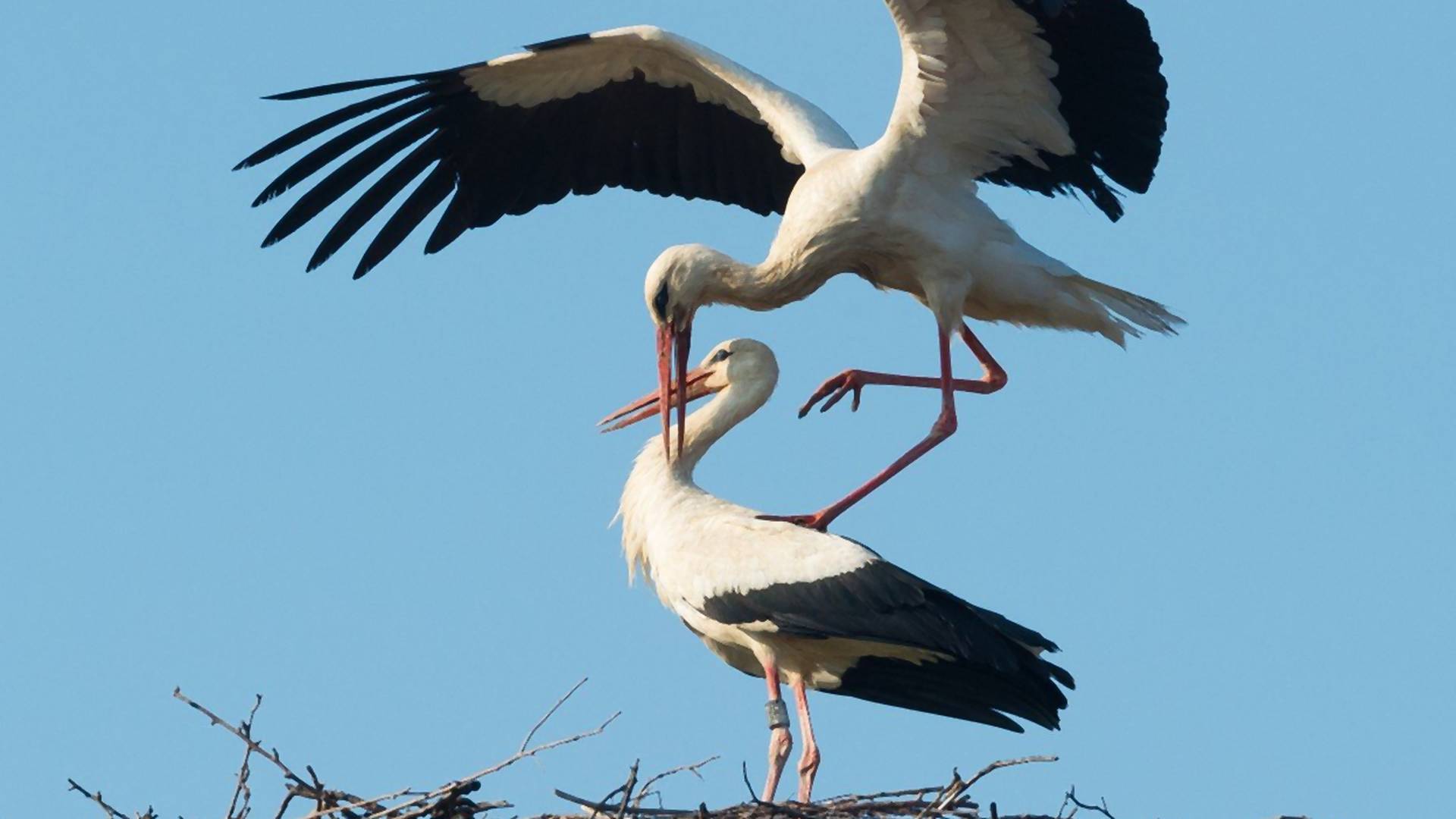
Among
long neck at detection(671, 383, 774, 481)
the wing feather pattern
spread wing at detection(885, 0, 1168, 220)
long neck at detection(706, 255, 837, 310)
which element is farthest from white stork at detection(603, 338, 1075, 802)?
spread wing at detection(885, 0, 1168, 220)

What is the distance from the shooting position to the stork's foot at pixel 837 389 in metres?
10.5

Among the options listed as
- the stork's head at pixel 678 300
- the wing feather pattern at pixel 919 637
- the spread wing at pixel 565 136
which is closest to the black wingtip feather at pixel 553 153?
the spread wing at pixel 565 136

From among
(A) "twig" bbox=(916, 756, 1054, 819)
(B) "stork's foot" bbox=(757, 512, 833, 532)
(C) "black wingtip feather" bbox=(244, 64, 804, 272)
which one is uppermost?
(C) "black wingtip feather" bbox=(244, 64, 804, 272)

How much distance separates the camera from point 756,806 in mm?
8266

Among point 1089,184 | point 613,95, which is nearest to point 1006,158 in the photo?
point 1089,184

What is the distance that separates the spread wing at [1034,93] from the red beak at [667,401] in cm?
126

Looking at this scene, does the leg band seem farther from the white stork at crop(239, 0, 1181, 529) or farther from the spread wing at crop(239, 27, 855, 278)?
the spread wing at crop(239, 27, 855, 278)

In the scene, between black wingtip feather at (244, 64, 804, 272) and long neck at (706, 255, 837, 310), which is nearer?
long neck at (706, 255, 837, 310)

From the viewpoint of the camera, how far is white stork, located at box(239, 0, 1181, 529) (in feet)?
32.5

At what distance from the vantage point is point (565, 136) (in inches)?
451

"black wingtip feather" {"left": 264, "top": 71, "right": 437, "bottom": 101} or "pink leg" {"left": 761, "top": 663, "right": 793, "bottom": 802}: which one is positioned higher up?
"black wingtip feather" {"left": 264, "top": 71, "right": 437, "bottom": 101}

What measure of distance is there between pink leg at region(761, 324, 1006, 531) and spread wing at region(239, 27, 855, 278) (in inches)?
35.4

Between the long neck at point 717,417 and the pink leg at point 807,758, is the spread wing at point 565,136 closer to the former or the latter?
the long neck at point 717,417

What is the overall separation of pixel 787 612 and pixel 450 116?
116 inches
